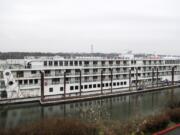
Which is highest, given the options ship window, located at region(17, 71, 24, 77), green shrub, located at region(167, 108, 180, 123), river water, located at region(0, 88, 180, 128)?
ship window, located at region(17, 71, 24, 77)

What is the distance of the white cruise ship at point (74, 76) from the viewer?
94.8 feet

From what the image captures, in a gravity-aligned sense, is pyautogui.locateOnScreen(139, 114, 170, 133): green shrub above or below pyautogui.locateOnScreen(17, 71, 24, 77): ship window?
below

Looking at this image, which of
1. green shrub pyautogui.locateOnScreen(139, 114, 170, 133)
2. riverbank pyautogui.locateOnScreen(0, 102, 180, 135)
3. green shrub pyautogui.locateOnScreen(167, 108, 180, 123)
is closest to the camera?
riverbank pyautogui.locateOnScreen(0, 102, 180, 135)

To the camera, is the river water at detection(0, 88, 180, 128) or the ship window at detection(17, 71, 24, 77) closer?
the river water at detection(0, 88, 180, 128)

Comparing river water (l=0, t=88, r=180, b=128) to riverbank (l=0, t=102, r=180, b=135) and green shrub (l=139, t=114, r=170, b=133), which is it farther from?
riverbank (l=0, t=102, r=180, b=135)

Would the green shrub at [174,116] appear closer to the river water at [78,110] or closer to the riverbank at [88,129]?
the riverbank at [88,129]

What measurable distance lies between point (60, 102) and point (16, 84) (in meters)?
6.48

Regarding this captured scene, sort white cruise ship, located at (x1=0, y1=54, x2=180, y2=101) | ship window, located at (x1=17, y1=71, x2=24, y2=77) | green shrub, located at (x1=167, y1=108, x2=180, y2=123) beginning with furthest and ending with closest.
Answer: ship window, located at (x1=17, y1=71, x2=24, y2=77)
white cruise ship, located at (x1=0, y1=54, x2=180, y2=101)
green shrub, located at (x1=167, y1=108, x2=180, y2=123)

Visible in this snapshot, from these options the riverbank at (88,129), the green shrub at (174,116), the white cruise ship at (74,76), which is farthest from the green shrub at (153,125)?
the white cruise ship at (74,76)

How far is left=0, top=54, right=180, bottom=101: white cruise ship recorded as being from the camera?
94.8ft

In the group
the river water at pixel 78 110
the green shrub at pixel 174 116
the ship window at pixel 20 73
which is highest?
the ship window at pixel 20 73

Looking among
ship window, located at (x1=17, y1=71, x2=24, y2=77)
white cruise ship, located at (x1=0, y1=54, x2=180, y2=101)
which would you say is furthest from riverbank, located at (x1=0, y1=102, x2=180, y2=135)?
ship window, located at (x1=17, y1=71, x2=24, y2=77)

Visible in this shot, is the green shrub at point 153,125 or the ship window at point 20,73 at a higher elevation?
the ship window at point 20,73

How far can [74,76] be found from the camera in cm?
3366
